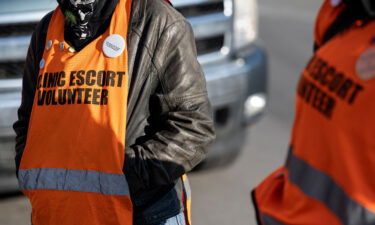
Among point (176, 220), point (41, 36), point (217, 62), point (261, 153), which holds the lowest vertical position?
point (261, 153)

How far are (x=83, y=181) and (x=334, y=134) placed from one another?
91 cm

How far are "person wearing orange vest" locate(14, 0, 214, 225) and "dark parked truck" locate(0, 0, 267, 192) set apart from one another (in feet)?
6.25

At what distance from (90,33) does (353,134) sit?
1103mm

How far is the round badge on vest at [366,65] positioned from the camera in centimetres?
167

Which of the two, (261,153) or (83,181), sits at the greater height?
(83,181)

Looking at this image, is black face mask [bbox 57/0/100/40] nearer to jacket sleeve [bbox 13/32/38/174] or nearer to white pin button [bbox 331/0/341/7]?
jacket sleeve [bbox 13/32/38/174]

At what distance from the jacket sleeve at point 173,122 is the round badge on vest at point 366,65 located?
2.80 feet

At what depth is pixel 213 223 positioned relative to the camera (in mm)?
4691

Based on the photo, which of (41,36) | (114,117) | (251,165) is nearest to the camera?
(114,117)

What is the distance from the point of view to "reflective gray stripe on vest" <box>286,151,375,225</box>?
5.48 feet

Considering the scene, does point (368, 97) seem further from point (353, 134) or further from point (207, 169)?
point (207, 169)

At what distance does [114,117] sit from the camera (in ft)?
7.38

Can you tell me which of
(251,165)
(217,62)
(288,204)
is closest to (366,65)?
(288,204)

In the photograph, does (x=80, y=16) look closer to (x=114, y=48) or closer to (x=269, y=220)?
(x=114, y=48)
